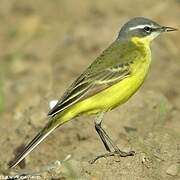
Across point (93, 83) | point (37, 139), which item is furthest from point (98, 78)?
point (37, 139)

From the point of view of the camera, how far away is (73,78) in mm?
12969

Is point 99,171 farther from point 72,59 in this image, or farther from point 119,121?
point 72,59

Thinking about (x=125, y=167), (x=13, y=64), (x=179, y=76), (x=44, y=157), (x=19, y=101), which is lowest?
(x=125, y=167)

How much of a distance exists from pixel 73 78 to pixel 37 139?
4188mm

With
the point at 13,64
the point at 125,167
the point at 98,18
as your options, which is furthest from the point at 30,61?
the point at 125,167

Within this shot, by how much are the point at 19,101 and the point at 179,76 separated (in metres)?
2.66

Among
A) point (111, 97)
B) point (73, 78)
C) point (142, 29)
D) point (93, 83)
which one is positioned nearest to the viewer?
point (111, 97)

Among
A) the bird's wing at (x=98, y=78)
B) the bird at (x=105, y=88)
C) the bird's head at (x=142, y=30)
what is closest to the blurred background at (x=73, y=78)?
the bird at (x=105, y=88)

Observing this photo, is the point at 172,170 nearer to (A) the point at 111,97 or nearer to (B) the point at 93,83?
(A) the point at 111,97

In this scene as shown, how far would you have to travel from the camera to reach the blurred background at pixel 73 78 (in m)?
8.82

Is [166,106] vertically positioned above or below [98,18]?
below

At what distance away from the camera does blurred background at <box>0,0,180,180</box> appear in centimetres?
882

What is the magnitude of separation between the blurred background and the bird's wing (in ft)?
2.24

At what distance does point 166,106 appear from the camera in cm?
1081
